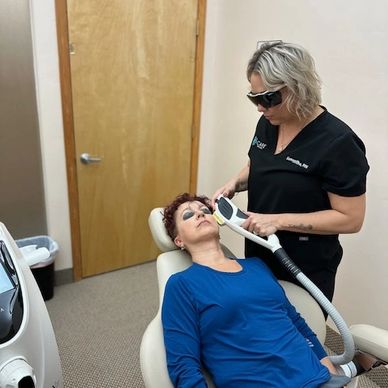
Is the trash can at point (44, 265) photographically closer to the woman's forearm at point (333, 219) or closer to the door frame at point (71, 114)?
the door frame at point (71, 114)

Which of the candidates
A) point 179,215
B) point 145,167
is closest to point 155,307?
point 145,167

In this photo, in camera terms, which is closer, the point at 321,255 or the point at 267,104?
the point at 267,104

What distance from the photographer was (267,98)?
121cm

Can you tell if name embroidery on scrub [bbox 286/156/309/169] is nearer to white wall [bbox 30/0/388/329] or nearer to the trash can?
white wall [bbox 30/0/388/329]

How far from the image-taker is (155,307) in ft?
7.75

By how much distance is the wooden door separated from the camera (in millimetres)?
2189

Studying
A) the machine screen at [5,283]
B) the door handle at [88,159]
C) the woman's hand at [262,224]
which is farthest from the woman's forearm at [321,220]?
the door handle at [88,159]

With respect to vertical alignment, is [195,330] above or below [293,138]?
below

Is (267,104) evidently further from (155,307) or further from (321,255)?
(155,307)

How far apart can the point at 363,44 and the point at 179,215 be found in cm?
109

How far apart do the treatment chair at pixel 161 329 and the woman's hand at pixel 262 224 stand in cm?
30

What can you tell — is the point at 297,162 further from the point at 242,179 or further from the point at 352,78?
the point at 352,78

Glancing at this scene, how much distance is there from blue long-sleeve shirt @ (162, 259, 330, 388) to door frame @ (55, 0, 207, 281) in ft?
4.33

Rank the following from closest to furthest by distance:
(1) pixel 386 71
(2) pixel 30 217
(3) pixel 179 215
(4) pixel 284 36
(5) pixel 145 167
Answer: (3) pixel 179 215 → (1) pixel 386 71 → (4) pixel 284 36 → (2) pixel 30 217 → (5) pixel 145 167
